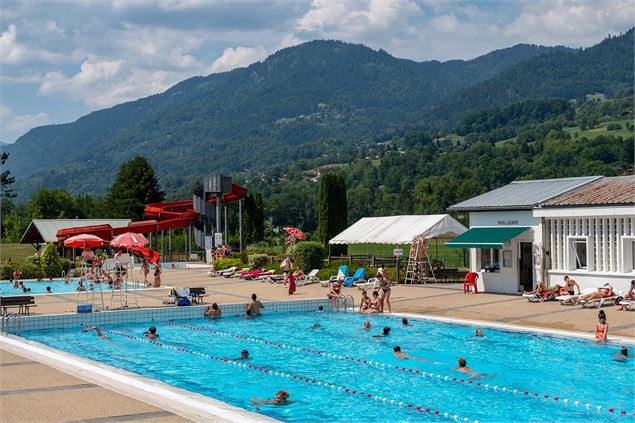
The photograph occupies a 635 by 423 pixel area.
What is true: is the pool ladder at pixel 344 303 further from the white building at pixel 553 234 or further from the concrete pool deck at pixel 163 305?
the white building at pixel 553 234

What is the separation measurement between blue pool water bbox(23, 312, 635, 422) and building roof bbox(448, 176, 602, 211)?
711 cm

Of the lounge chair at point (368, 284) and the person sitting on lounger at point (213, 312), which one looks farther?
the lounge chair at point (368, 284)

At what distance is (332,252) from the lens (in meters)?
41.4

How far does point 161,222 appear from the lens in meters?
50.5

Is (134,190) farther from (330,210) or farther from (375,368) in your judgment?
(375,368)

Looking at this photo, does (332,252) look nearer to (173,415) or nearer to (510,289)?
(510,289)

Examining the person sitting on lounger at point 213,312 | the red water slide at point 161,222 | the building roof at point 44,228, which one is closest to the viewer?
the person sitting on lounger at point 213,312

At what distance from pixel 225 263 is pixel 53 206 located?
7670 centimetres

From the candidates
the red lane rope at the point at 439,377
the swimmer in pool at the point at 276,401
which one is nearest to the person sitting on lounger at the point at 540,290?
the red lane rope at the point at 439,377

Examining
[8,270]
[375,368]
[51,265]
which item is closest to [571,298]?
[375,368]

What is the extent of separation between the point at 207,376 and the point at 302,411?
3479mm

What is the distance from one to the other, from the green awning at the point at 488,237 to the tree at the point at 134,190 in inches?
2225

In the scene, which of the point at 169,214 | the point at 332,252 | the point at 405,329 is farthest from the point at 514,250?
the point at 169,214

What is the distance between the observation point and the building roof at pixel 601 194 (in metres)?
21.9
